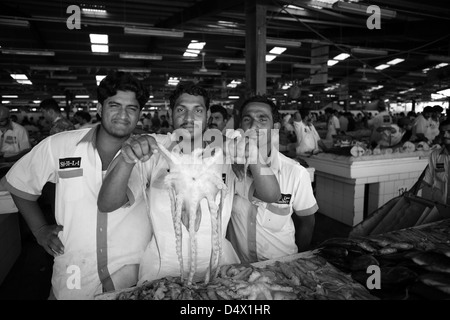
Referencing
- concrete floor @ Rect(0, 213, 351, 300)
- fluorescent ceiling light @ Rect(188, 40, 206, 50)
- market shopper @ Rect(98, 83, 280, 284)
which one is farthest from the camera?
fluorescent ceiling light @ Rect(188, 40, 206, 50)

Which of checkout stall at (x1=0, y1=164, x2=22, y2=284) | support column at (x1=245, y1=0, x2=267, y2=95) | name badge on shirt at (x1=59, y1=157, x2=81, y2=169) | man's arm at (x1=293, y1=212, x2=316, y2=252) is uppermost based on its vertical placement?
support column at (x1=245, y1=0, x2=267, y2=95)

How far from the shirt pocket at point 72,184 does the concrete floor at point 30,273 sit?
231cm

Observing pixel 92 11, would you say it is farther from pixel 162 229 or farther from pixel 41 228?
pixel 162 229

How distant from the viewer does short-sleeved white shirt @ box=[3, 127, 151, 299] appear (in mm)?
1972

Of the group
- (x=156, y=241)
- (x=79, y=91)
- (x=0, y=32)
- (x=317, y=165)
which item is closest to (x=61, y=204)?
(x=156, y=241)

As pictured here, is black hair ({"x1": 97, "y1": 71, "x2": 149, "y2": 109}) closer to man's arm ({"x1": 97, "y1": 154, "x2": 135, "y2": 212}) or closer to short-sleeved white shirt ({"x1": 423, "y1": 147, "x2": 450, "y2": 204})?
man's arm ({"x1": 97, "y1": 154, "x2": 135, "y2": 212})

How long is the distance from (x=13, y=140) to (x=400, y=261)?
22.6 feet

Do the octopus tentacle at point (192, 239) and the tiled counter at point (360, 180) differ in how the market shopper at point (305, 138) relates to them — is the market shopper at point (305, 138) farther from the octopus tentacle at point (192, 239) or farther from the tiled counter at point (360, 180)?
the octopus tentacle at point (192, 239)

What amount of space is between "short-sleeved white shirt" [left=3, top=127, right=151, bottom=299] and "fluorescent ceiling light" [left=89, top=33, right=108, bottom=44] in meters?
10.5

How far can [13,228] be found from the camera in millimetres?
4383

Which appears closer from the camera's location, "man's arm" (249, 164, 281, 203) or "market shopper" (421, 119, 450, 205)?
"man's arm" (249, 164, 281, 203)

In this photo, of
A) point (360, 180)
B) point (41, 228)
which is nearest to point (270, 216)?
point (41, 228)

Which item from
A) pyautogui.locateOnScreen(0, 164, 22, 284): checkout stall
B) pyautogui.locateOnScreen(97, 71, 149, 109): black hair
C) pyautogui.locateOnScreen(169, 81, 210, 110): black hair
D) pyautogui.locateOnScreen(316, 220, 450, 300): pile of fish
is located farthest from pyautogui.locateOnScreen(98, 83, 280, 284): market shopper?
pyautogui.locateOnScreen(0, 164, 22, 284): checkout stall

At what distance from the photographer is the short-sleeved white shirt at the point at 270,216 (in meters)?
2.20
